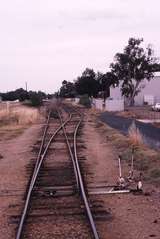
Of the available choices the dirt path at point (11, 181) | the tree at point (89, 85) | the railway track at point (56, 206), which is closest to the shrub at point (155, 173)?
the railway track at point (56, 206)

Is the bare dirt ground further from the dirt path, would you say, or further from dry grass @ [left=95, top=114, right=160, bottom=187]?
the dirt path

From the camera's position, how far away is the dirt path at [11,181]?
34.9 feet

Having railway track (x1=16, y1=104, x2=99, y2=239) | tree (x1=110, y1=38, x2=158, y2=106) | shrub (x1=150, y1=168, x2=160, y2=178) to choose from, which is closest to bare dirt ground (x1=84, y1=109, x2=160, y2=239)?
railway track (x1=16, y1=104, x2=99, y2=239)

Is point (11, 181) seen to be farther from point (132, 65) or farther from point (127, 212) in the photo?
point (132, 65)

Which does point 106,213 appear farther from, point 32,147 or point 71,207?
point 32,147

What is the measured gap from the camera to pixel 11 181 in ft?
52.6

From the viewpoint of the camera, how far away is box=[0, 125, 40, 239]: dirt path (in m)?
10.6

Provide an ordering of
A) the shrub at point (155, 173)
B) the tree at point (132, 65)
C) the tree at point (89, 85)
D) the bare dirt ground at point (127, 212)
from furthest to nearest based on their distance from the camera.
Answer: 1. the tree at point (89, 85)
2. the tree at point (132, 65)
3. the shrub at point (155, 173)
4. the bare dirt ground at point (127, 212)

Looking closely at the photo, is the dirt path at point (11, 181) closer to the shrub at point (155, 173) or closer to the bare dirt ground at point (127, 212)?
the bare dirt ground at point (127, 212)

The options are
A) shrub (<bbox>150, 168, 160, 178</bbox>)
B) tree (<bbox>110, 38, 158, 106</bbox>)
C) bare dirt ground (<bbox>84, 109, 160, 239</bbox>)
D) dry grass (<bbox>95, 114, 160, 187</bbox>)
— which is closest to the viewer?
bare dirt ground (<bbox>84, 109, 160, 239</bbox>)

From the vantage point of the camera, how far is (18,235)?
922cm

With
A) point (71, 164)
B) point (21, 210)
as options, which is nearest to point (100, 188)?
point (21, 210)

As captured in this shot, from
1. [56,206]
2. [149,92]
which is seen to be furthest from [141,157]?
[149,92]

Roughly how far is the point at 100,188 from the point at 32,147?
41.9 ft
